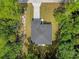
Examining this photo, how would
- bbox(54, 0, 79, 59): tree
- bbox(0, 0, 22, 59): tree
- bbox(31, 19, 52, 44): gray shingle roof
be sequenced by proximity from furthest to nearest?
bbox(31, 19, 52, 44): gray shingle roof
bbox(0, 0, 22, 59): tree
bbox(54, 0, 79, 59): tree

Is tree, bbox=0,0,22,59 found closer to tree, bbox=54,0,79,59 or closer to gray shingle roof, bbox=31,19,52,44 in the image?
gray shingle roof, bbox=31,19,52,44

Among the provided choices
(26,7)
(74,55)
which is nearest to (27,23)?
(26,7)

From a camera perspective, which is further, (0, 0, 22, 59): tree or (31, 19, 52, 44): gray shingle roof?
(31, 19, 52, 44): gray shingle roof

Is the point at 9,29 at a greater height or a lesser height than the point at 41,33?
greater

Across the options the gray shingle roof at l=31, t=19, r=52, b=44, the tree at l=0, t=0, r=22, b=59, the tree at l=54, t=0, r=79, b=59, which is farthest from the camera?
the gray shingle roof at l=31, t=19, r=52, b=44

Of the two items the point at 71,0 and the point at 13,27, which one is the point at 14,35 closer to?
the point at 13,27

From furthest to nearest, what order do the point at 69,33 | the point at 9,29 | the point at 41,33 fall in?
the point at 41,33 → the point at 9,29 → the point at 69,33

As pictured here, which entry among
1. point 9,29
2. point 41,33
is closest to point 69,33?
point 41,33

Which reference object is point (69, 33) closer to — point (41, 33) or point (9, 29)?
point (41, 33)

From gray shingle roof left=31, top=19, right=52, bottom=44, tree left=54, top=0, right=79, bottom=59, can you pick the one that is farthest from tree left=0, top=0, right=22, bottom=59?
tree left=54, top=0, right=79, bottom=59
